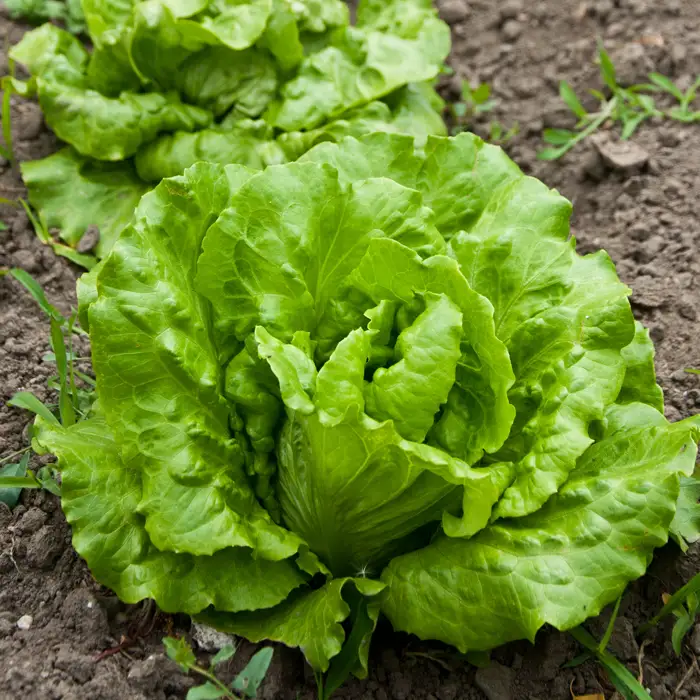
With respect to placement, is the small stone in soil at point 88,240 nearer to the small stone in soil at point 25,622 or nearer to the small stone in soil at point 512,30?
the small stone in soil at point 25,622

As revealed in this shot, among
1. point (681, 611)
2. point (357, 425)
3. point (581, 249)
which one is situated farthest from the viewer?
point (581, 249)

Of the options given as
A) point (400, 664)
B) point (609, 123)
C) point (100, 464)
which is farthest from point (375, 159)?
point (609, 123)

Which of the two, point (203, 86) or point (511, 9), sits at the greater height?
point (511, 9)

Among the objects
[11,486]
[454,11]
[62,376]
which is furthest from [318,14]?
[11,486]

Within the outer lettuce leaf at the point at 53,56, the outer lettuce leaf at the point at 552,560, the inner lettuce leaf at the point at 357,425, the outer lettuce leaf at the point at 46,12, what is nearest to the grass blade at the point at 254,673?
the inner lettuce leaf at the point at 357,425

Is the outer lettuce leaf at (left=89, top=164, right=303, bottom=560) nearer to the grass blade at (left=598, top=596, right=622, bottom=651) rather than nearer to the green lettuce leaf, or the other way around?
the grass blade at (left=598, top=596, right=622, bottom=651)

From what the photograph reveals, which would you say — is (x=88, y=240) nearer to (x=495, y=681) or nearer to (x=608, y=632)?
(x=495, y=681)

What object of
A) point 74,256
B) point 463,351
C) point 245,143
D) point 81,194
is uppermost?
point 463,351
